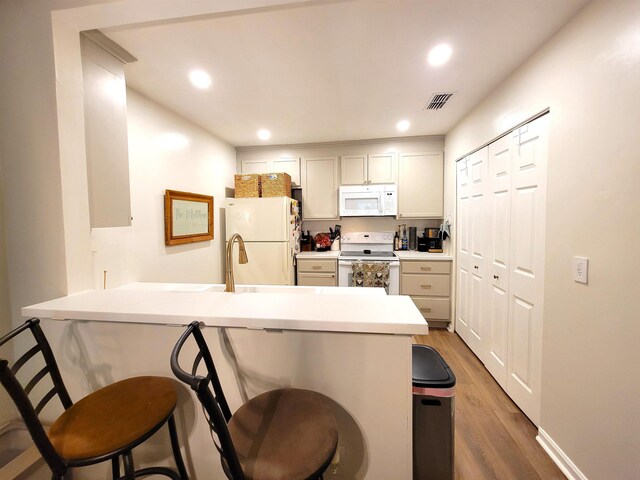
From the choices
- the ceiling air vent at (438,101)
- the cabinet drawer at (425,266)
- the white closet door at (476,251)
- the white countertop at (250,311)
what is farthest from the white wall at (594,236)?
the cabinet drawer at (425,266)

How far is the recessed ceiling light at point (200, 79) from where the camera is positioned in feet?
6.15

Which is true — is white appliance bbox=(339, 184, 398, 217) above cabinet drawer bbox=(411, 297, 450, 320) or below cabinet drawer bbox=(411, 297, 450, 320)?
above

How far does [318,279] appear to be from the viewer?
348cm

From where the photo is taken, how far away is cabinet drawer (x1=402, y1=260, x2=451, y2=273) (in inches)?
126

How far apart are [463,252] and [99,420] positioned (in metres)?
3.04

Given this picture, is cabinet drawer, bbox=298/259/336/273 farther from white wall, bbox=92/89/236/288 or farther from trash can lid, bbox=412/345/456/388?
trash can lid, bbox=412/345/456/388

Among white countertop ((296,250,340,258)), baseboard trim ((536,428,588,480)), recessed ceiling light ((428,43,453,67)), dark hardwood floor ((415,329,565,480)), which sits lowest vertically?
dark hardwood floor ((415,329,565,480))

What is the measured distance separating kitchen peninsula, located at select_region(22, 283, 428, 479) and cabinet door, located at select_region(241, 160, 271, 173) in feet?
9.42

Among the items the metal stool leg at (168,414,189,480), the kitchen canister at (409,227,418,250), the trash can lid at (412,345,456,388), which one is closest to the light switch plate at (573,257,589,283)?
the trash can lid at (412,345,456,388)

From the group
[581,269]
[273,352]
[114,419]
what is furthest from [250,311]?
[581,269]

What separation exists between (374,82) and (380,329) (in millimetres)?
1894

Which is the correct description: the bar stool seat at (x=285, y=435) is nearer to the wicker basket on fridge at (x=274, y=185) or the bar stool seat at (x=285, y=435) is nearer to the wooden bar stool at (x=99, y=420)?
the wooden bar stool at (x=99, y=420)

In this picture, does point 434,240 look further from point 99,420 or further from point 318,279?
point 99,420

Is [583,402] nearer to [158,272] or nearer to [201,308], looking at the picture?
[201,308]
